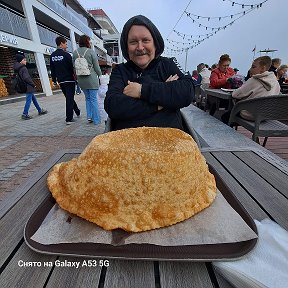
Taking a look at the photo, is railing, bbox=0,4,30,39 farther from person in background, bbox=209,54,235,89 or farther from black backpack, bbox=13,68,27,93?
person in background, bbox=209,54,235,89

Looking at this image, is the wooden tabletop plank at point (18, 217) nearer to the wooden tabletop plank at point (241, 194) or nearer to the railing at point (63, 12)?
the wooden tabletop plank at point (241, 194)

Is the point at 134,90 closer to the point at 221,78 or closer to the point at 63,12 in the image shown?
the point at 221,78

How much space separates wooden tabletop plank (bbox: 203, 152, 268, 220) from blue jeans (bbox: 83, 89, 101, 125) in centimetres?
461

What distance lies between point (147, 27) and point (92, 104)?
13.8ft

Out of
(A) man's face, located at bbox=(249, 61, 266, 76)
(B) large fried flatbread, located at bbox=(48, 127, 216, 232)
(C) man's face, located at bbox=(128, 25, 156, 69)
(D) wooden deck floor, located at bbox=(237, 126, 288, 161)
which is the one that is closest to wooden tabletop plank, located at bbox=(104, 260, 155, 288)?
(B) large fried flatbread, located at bbox=(48, 127, 216, 232)

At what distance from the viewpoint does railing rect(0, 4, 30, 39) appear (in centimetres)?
1149

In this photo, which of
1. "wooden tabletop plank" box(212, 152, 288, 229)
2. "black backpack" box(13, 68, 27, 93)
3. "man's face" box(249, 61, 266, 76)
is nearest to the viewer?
"wooden tabletop plank" box(212, 152, 288, 229)

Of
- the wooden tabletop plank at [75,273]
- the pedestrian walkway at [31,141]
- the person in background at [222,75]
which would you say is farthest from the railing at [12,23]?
the wooden tabletop plank at [75,273]

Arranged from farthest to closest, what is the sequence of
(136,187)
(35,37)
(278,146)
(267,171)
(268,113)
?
(35,37)
(278,146)
(268,113)
(267,171)
(136,187)

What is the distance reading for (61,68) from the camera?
18.2 feet

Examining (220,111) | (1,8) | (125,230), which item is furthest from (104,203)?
(1,8)

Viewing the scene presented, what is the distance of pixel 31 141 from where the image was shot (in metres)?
4.84

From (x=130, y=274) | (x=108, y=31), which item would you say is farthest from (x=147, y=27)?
(x=108, y=31)

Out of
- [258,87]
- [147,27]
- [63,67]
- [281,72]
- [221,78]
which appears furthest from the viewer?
[281,72]
